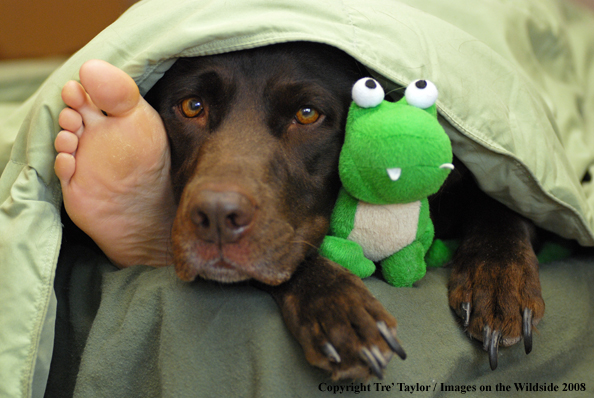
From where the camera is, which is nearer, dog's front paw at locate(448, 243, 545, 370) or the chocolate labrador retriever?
the chocolate labrador retriever

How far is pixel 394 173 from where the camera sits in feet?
3.57

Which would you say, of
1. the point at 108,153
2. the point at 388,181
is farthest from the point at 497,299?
the point at 108,153

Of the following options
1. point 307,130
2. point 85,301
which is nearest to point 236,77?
point 307,130

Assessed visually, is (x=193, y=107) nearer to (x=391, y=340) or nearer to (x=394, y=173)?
(x=394, y=173)

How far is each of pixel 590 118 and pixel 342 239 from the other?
66.7 inches

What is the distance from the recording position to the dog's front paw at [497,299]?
1.25 meters

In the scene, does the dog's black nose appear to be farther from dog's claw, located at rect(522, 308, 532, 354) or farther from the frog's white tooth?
dog's claw, located at rect(522, 308, 532, 354)

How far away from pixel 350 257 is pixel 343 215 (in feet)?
0.42

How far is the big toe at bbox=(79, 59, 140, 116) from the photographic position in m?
1.22

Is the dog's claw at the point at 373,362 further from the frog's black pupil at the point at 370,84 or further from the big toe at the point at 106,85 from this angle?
the big toe at the point at 106,85

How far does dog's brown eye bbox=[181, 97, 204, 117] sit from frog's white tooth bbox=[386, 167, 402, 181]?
2.21ft

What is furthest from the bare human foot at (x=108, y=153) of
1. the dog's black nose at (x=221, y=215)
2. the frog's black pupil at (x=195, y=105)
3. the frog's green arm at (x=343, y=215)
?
the frog's green arm at (x=343, y=215)

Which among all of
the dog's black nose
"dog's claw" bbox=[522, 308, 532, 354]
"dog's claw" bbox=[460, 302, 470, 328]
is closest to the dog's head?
the dog's black nose

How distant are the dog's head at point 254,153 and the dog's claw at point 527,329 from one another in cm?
60
